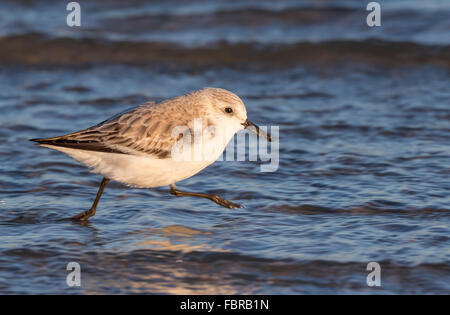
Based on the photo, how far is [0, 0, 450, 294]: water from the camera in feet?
17.3

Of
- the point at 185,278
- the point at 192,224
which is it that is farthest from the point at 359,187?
the point at 185,278

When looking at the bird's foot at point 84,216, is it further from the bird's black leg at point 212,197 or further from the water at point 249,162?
the bird's black leg at point 212,197

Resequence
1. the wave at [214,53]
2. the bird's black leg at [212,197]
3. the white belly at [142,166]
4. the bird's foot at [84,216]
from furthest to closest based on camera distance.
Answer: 1. the wave at [214,53]
2. the bird's black leg at [212,197]
3. the bird's foot at [84,216]
4. the white belly at [142,166]

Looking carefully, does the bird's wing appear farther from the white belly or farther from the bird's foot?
the bird's foot

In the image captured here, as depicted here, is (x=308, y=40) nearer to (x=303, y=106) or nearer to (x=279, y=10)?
(x=279, y=10)

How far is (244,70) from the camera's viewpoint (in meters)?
12.1

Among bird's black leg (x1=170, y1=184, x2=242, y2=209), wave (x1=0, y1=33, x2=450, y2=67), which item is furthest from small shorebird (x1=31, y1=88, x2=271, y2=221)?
wave (x1=0, y1=33, x2=450, y2=67)

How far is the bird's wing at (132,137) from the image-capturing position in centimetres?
609

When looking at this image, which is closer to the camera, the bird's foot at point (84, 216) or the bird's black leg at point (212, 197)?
the bird's foot at point (84, 216)

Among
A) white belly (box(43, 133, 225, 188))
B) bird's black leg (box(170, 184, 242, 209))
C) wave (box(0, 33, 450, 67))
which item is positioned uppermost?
wave (box(0, 33, 450, 67))

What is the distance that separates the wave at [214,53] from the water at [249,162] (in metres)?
0.04

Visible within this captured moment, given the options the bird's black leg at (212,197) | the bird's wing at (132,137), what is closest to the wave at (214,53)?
the bird's black leg at (212,197)

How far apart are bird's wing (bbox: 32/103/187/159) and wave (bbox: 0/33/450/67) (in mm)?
6216

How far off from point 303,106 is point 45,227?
4844 millimetres
